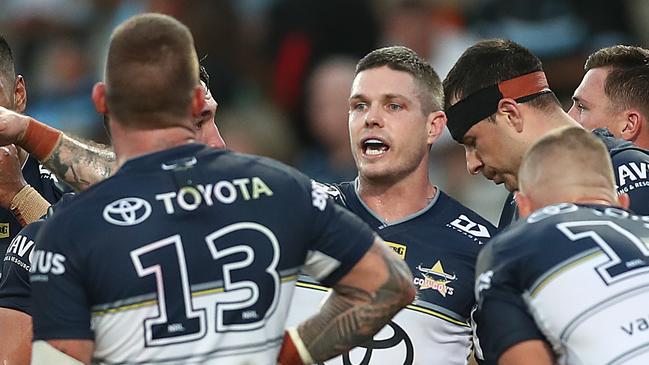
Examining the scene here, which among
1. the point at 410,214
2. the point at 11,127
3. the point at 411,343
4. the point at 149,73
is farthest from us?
the point at 410,214

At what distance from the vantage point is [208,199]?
14.4 ft

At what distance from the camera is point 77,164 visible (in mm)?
5816

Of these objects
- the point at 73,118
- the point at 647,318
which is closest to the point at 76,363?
the point at 647,318

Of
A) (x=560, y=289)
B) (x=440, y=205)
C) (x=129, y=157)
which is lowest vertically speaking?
(x=440, y=205)

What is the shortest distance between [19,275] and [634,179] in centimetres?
289

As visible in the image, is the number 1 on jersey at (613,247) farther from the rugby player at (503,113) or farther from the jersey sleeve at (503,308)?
the rugby player at (503,113)

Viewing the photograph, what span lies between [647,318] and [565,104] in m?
6.48

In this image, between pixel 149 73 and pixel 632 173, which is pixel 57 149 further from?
pixel 632 173

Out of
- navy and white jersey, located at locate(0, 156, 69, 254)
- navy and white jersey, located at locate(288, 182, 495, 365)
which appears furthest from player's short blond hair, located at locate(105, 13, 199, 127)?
navy and white jersey, located at locate(0, 156, 69, 254)

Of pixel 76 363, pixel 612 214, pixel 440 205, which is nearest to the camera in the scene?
pixel 76 363

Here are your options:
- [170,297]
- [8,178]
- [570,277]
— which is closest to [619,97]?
[570,277]

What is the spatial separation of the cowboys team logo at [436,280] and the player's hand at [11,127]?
1.92m

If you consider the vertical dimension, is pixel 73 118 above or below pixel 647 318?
below

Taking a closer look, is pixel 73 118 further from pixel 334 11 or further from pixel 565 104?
pixel 565 104
